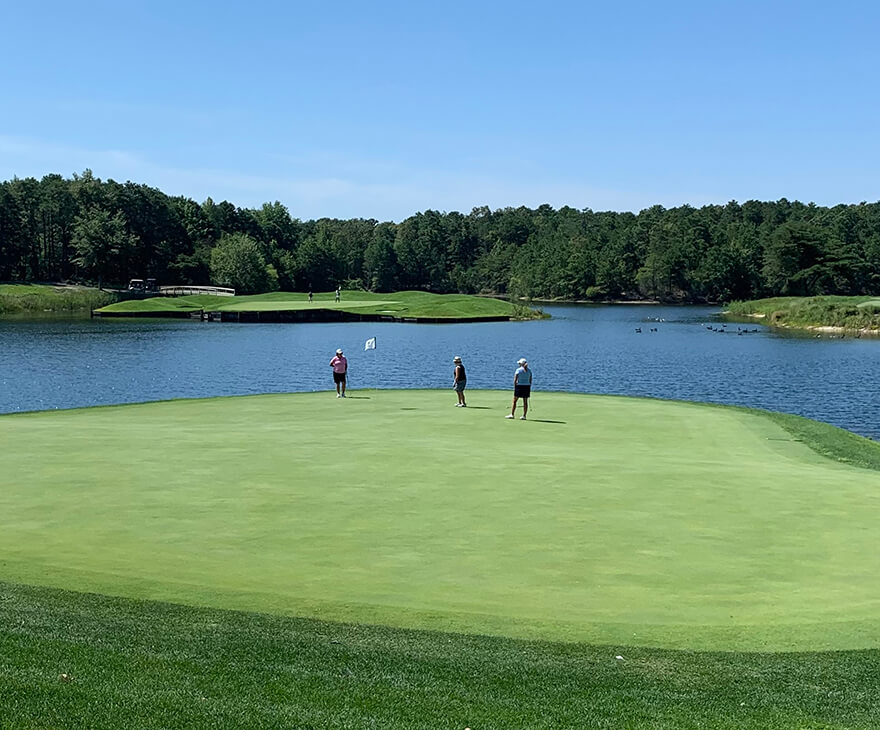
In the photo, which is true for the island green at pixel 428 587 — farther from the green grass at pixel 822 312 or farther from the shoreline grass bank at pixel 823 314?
the green grass at pixel 822 312

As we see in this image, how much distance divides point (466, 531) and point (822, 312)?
129m

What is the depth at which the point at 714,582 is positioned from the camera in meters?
13.5

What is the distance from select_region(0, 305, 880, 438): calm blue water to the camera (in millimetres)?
59000

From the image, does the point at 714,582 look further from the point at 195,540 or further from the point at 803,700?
the point at 195,540

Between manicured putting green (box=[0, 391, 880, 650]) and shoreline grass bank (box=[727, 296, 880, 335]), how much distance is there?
106 meters

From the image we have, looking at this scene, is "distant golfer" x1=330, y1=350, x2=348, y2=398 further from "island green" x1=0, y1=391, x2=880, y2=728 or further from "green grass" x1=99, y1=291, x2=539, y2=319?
"green grass" x1=99, y1=291, x2=539, y2=319

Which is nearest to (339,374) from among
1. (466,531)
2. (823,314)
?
(466,531)

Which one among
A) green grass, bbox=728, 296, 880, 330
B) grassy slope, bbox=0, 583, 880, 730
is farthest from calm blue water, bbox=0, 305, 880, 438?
grassy slope, bbox=0, 583, 880, 730

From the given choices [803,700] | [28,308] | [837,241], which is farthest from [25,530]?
[837,241]

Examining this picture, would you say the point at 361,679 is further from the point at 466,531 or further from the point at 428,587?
the point at 466,531

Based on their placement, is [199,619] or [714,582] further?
[714,582]

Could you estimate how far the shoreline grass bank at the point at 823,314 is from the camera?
4924 inches

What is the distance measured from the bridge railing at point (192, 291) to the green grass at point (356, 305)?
12.4 m

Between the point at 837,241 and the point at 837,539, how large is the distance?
618 ft
